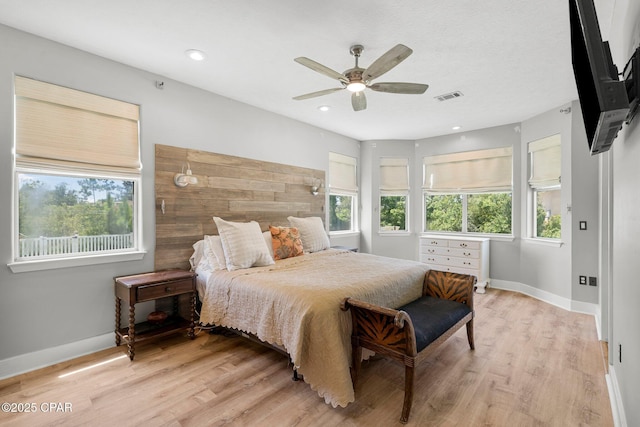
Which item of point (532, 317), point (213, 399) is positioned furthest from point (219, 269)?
point (532, 317)

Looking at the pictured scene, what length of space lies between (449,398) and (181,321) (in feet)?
7.94

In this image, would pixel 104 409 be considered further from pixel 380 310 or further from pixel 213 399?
pixel 380 310

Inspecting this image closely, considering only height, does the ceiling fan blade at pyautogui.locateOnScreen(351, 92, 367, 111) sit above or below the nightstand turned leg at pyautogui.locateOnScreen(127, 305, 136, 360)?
above

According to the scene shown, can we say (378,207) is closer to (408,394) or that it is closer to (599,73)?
(408,394)

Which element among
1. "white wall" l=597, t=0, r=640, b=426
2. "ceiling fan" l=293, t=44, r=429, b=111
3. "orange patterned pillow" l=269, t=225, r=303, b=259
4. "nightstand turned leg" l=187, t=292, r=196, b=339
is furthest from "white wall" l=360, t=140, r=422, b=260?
"white wall" l=597, t=0, r=640, b=426

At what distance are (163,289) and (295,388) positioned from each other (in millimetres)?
1442

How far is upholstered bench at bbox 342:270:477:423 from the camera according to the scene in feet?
6.18

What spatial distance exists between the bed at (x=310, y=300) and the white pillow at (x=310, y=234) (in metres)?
0.57

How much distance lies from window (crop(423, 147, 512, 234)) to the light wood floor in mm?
2450

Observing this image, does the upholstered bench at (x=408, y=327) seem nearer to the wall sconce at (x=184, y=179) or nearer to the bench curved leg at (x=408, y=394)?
the bench curved leg at (x=408, y=394)

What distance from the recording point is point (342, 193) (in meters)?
5.55

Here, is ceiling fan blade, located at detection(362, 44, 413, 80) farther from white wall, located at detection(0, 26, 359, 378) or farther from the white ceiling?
white wall, located at detection(0, 26, 359, 378)

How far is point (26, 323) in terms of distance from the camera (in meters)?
2.40

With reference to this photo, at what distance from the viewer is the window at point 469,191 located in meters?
4.96
